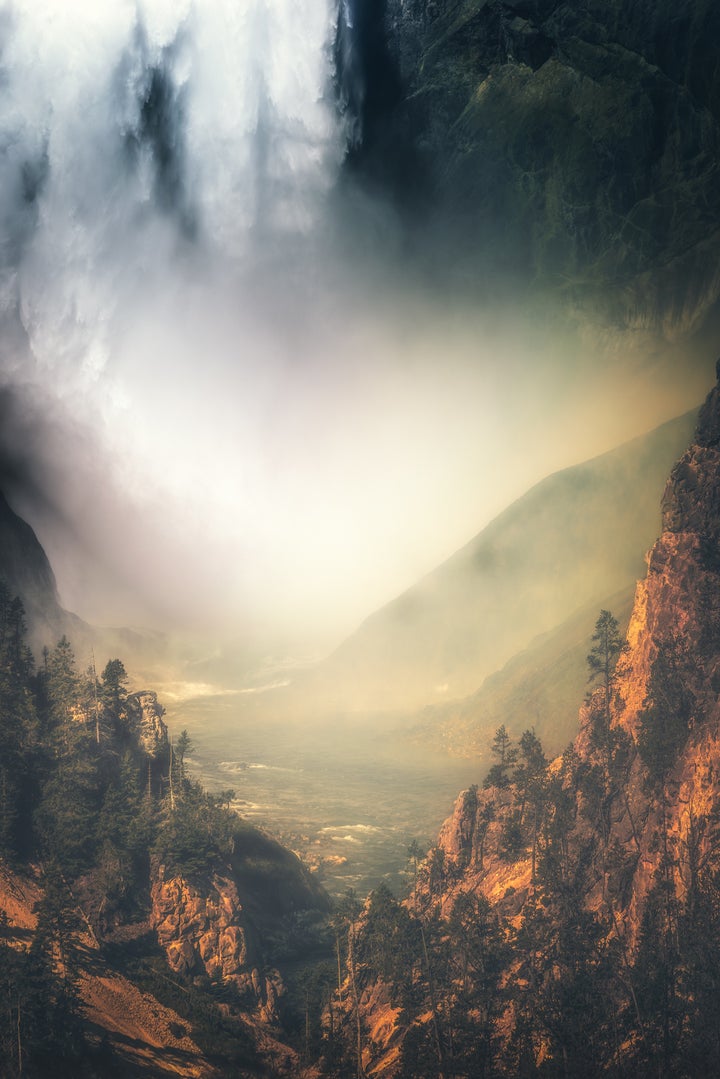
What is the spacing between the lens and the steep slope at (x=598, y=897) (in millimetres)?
48062

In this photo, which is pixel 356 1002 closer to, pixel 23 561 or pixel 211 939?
pixel 211 939

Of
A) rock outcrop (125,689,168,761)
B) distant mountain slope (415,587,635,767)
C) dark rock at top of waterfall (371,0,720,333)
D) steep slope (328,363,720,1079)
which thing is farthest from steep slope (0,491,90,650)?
distant mountain slope (415,587,635,767)

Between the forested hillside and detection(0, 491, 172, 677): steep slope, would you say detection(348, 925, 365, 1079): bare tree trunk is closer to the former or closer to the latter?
the forested hillside

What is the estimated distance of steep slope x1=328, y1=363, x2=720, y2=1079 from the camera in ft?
158

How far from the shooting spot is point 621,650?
260 ft

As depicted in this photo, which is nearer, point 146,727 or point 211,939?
point 211,939

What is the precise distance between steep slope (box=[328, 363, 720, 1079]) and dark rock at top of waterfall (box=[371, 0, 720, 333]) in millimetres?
34299

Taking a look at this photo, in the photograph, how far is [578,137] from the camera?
81062 millimetres

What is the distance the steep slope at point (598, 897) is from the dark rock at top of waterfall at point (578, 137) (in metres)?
34.3

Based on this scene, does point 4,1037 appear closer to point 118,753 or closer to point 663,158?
point 118,753

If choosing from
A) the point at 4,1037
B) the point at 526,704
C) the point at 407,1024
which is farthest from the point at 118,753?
the point at 526,704

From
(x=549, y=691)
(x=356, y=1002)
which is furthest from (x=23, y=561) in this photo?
(x=549, y=691)

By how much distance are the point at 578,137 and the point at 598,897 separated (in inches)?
3492

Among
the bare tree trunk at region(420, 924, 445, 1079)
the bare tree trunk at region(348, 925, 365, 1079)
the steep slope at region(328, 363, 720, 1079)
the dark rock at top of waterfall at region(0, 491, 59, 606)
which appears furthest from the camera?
the dark rock at top of waterfall at region(0, 491, 59, 606)
